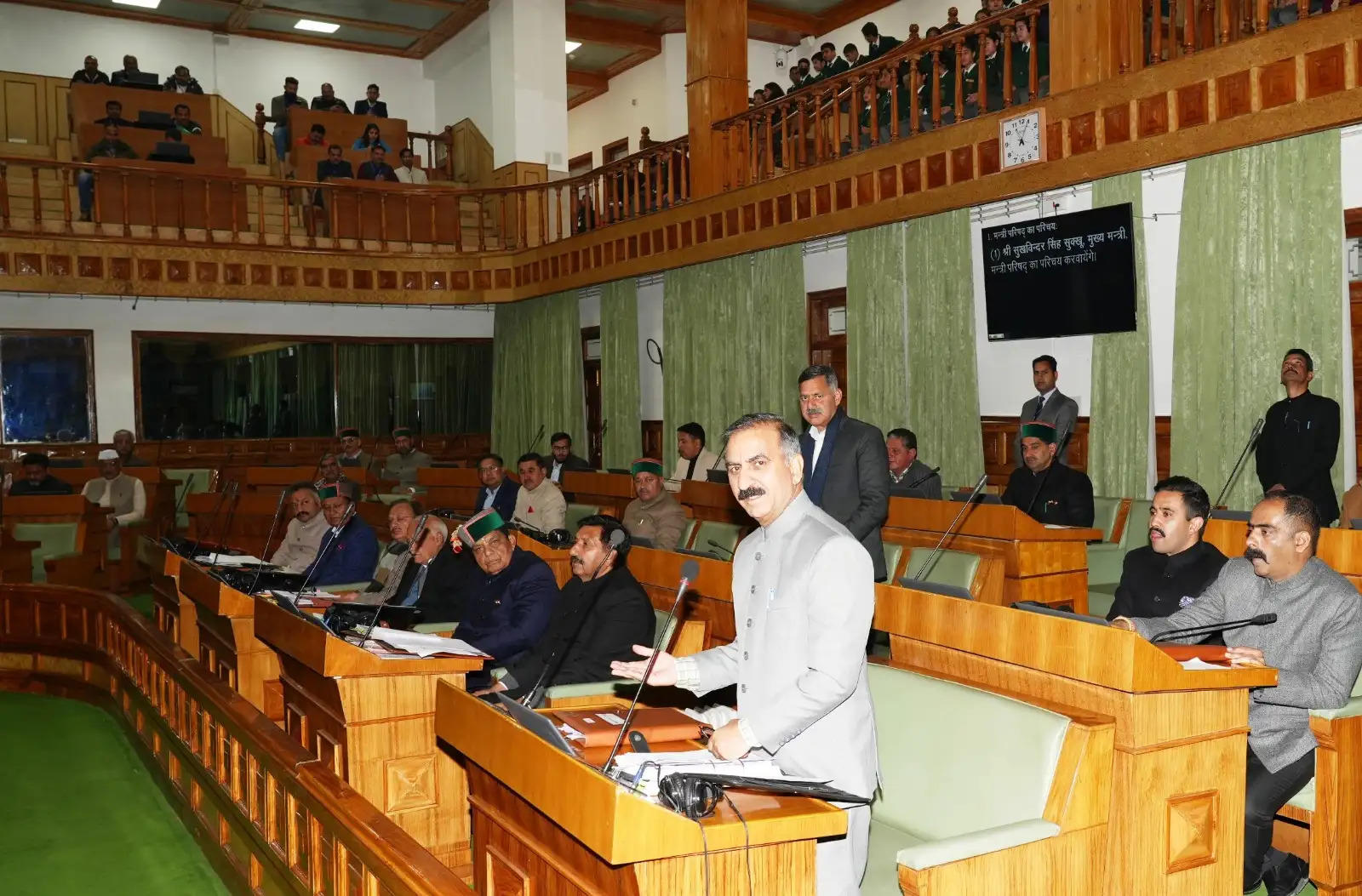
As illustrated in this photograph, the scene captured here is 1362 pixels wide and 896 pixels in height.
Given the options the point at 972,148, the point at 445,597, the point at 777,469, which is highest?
the point at 972,148

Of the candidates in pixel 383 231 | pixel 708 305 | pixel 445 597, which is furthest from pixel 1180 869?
pixel 383 231

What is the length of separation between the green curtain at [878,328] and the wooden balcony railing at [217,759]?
540cm

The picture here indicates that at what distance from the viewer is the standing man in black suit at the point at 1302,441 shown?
18.9ft

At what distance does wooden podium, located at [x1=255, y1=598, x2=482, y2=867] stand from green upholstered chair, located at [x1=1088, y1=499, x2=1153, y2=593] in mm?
3477

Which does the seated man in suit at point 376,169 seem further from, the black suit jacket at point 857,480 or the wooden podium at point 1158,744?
the wooden podium at point 1158,744

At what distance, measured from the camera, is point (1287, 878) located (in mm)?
3197

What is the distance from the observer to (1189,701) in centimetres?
265

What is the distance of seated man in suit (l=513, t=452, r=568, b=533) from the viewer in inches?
292

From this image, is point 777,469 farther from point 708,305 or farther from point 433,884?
point 708,305

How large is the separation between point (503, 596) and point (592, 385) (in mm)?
8844

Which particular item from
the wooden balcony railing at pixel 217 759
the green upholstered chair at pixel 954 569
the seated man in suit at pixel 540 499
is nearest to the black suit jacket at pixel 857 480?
the green upholstered chair at pixel 954 569

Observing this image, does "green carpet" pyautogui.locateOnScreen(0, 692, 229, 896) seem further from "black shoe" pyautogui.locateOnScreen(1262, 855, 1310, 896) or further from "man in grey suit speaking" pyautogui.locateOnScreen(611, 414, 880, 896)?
"black shoe" pyautogui.locateOnScreen(1262, 855, 1310, 896)

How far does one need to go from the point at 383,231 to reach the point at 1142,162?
9097mm

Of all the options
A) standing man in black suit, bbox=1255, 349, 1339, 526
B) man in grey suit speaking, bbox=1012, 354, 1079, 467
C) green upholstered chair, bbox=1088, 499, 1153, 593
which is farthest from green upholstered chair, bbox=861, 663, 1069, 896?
man in grey suit speaking, bbox=1012, 354, 1079, 467
